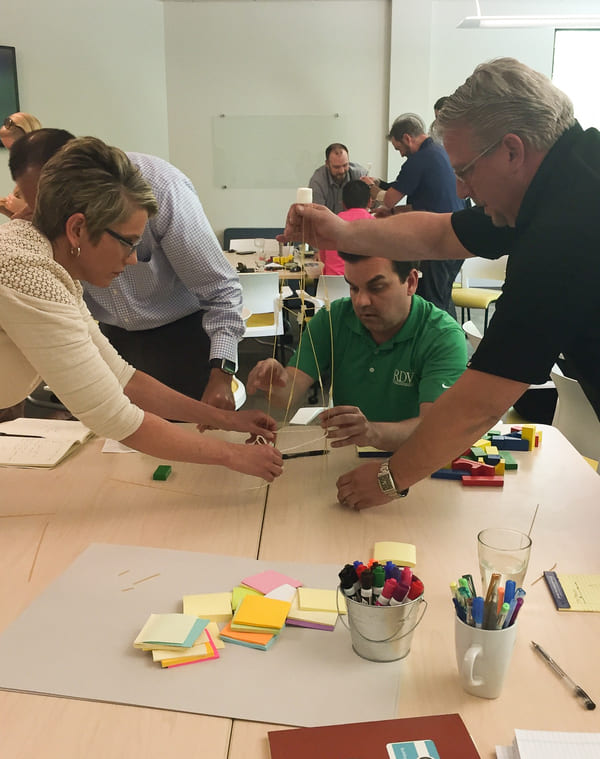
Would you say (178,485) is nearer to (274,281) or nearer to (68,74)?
(274,281)

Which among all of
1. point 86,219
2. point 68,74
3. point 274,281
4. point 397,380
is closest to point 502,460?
point 397,380

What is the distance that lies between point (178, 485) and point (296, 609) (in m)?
0.65

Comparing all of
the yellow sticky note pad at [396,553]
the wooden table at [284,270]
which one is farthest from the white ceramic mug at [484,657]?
the wooden table at [284,270]

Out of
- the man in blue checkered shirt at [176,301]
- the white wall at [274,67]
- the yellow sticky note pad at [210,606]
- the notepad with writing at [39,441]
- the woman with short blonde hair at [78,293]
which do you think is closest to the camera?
the yellow sticky note pad at [210,606]

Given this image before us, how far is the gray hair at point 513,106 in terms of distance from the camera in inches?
56.2

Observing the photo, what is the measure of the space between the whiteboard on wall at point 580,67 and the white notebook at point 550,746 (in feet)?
26.6

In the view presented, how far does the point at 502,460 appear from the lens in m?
1.82

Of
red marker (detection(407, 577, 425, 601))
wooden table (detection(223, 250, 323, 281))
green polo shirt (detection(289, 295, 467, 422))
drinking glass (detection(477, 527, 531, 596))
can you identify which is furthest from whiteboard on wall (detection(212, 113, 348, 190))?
red marker (detection(407, 577, 425, 601))

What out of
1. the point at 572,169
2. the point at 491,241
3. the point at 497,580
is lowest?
the point at 497,580

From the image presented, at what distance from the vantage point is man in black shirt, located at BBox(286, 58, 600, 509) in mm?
1354

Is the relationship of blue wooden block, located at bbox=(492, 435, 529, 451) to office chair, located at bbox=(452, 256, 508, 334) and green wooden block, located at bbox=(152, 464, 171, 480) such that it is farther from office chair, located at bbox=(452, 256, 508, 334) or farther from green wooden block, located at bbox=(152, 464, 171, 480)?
office chair, located at bbox=(452, 256, 508, 334)

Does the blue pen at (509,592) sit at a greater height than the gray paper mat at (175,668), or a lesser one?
greater

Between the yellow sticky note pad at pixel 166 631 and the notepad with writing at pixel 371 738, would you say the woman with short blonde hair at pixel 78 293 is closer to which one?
the yellow sticky note pad at pixel 166 631

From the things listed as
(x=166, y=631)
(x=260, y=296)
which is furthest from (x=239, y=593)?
(x=260, y=296)
